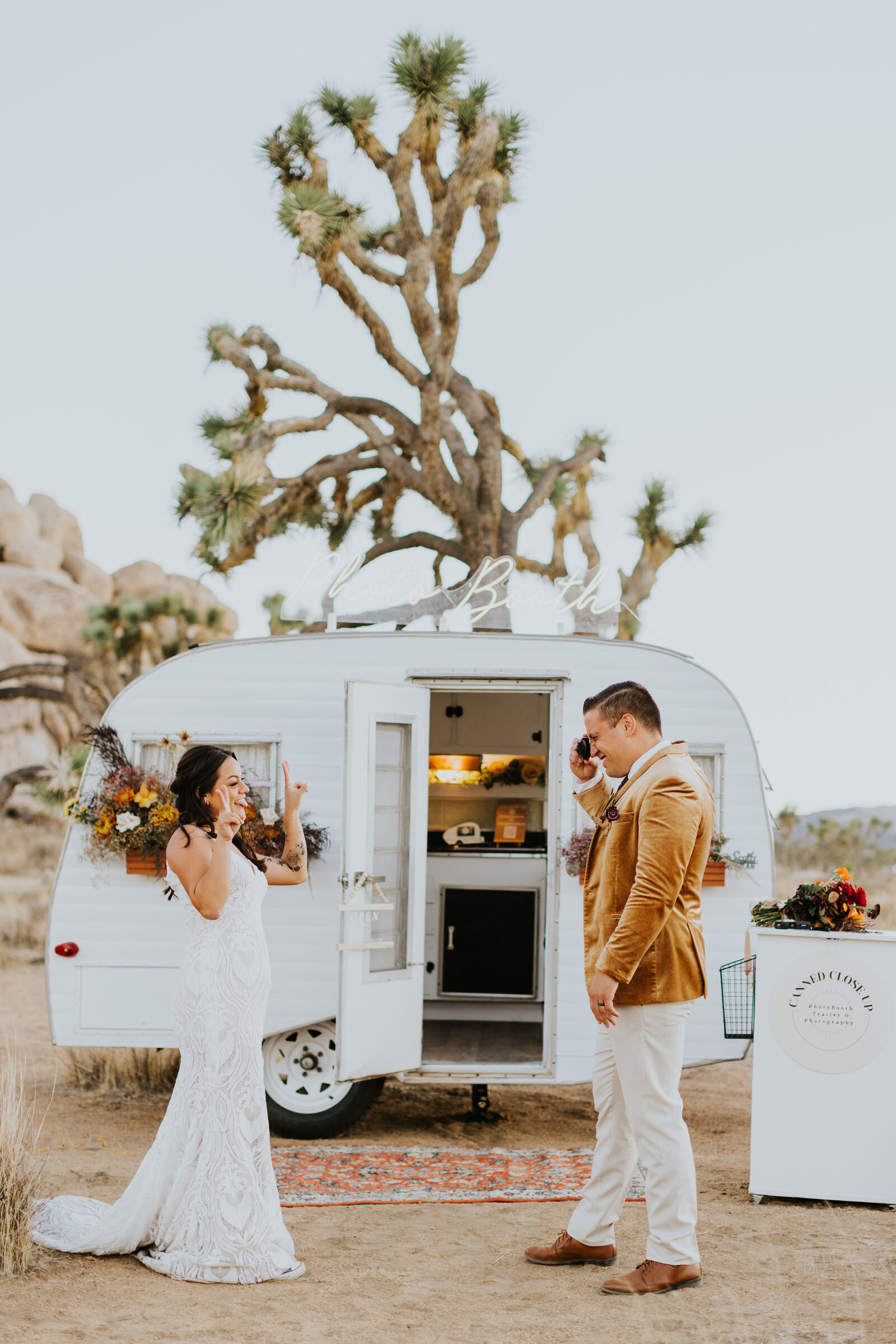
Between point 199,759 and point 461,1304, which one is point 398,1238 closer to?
point 461,1304

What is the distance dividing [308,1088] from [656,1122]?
3.28m

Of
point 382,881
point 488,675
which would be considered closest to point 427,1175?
point 382,881

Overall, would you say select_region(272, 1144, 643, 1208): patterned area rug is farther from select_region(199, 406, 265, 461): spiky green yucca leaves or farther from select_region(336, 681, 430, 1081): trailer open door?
select_region(199, 406, 265, 461): spiky green yucca leaves

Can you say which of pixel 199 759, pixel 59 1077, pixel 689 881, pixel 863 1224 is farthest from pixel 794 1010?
pixel 59 1077

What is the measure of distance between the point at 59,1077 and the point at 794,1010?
5.37 m

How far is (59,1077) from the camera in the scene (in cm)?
859

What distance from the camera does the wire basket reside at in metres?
6.29

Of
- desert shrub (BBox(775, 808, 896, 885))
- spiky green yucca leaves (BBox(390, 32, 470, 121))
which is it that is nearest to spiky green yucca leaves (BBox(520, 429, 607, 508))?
spiky green yucca leaves (BBox(390, 32, 470, 121))

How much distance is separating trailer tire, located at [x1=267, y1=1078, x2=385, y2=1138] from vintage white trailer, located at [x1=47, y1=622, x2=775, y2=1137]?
12 mm

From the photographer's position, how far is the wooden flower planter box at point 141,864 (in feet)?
21.9

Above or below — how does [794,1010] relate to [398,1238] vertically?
above

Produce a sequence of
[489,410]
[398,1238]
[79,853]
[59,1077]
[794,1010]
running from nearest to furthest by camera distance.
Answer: [398,1238], [794,1010], [79,853], [59,1077], [489,410]

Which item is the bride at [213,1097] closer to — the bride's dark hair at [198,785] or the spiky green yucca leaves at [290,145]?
the bride's dark hair at [198,785]

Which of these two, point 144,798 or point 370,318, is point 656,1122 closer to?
point 144,798
